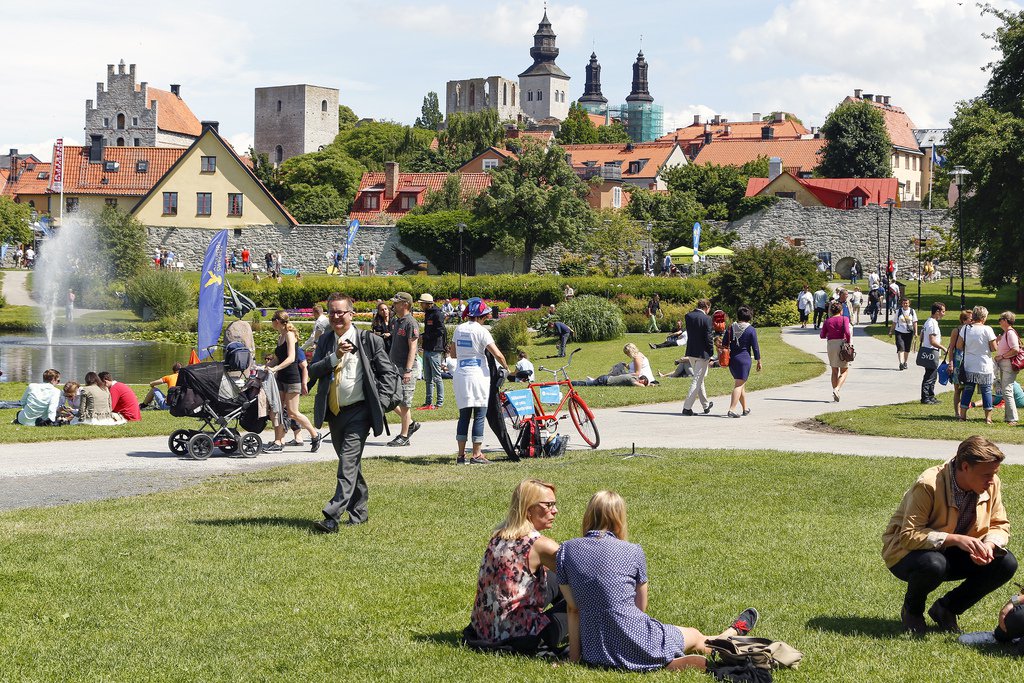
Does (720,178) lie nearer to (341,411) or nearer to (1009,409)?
(1009,409)

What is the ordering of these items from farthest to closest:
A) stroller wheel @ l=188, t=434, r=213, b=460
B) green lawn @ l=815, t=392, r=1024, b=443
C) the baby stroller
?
green lawn @ l=815, t=392, r=1024, b=443 → stroller wheel @ l=188, t=434, r=213, b=460 → the baby stroller

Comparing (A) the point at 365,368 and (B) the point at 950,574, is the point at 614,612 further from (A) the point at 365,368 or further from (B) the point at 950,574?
(A) the point at 365,368

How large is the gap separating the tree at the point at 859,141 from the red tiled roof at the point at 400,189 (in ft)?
110

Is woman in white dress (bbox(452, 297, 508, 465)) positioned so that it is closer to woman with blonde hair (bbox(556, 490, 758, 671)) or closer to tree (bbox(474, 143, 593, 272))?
woman with blonde hair (bbox(556, 490, 758, 671))

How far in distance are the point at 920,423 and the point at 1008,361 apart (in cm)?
142

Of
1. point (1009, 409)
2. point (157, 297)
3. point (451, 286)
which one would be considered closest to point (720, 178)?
point (451, 286)

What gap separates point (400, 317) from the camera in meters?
15.1

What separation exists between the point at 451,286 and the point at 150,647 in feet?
161

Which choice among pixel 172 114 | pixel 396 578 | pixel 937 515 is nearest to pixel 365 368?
pixel 396 578

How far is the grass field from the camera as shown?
16422 mm

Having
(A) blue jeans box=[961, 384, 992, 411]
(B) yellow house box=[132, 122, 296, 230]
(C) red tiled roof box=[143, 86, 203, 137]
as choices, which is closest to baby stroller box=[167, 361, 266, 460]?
(A) blue jeans box=[961, 384, 992, 411]

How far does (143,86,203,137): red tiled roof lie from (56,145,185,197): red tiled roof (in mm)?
39838

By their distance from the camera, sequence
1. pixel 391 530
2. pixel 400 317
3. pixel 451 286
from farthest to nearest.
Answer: pixel 451 286, pixel 400 317, pixel 391 530

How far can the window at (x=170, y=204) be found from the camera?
72938 millimetres
